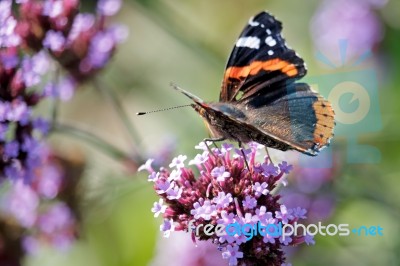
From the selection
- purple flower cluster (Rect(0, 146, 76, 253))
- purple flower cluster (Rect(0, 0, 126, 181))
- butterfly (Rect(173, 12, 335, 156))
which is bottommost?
purple flower cluster (Rect(0, 146, 76, 253))

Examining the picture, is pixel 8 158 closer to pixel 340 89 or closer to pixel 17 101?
pixel 17 101

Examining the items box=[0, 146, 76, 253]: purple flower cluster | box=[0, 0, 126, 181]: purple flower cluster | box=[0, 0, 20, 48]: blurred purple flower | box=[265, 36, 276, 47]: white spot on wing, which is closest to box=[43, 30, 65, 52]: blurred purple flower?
box=[0, 0, 126, 181]: purple flower cluster

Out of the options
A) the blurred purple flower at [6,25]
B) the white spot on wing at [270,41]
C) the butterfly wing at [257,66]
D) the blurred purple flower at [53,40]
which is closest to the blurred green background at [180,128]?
the blurred purple flower at [53,40]

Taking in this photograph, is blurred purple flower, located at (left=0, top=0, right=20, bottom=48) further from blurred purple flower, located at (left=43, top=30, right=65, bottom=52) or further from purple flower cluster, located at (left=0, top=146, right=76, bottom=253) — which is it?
purple flower cluster, located at (left=0, top=146, right=76, bottom=253)

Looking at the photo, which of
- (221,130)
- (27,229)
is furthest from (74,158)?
(221,130)

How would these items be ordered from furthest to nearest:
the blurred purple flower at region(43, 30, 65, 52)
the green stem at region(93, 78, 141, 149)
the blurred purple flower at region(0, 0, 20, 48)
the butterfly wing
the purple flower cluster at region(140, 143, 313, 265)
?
the green stem at region(93, 78, 141, 149) → the blurred purple flower at region(43, 30, 65, 52) → the blurred purple flower at region(0, 0, 20, 48) → the butterfly wing → the purple flower cluster at region(140, 143, 313, 265)

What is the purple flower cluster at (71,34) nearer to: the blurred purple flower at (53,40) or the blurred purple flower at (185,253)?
the blurred purple flower at (53,40)
